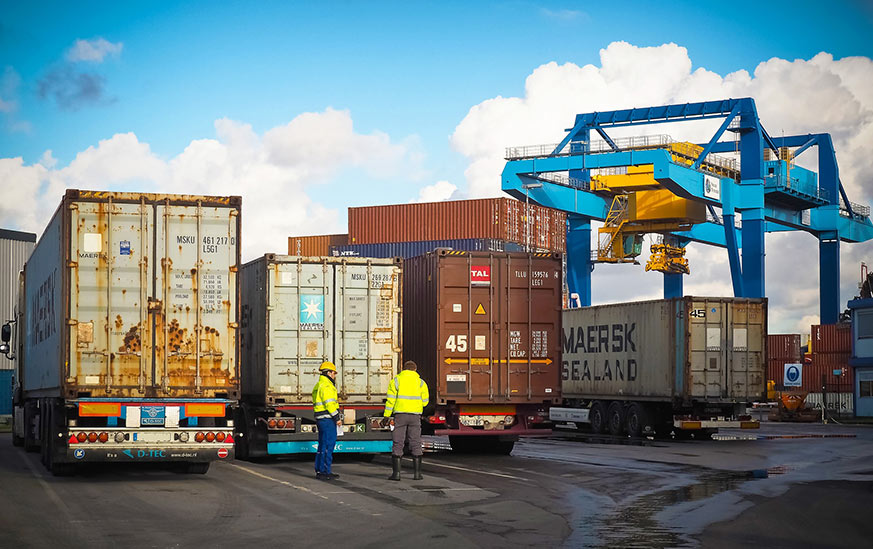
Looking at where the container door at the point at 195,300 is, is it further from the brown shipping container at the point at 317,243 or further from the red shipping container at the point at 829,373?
the brown shipping container at the point at 317,243

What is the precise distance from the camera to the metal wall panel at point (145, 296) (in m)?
14.8

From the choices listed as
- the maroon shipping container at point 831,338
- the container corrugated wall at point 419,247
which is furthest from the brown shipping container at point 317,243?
the maroon shipping container at point 831,338

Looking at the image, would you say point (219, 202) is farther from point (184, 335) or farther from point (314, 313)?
point (314, 313)

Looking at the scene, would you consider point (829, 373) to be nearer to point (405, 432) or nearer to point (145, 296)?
point (405, 432)

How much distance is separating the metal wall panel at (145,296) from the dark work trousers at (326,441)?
53.7 inches

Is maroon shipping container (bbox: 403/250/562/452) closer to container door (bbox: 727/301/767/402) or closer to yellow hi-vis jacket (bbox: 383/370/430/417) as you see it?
yellow hi-vis jacket (bbox: 383/370/430/417)

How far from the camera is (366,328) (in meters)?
19.1

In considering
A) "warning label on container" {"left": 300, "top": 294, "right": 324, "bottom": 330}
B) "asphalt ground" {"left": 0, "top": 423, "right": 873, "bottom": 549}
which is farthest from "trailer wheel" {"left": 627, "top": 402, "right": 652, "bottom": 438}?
"warning label on container" {"left": 300, "top": 294, "right": 324, "bottom": 330}

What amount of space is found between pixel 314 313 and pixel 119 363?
445 centimetres

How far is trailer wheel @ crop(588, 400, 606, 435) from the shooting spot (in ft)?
98.5

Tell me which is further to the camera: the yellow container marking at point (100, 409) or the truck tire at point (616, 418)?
the truck tire at point (616, 418)

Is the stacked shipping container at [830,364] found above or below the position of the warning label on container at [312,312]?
below

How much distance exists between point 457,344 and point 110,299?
297 inches

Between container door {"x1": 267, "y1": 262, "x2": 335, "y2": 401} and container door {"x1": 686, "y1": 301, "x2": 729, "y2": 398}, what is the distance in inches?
433
